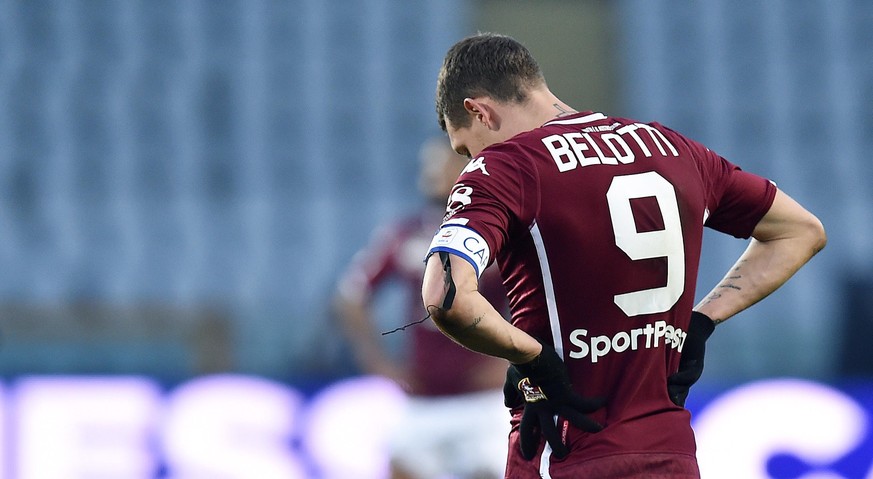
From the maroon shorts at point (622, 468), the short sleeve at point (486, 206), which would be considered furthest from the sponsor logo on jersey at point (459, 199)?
the maroon shorts at point (622, 468)

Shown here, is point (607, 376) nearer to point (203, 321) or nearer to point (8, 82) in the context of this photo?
point (203, 321)

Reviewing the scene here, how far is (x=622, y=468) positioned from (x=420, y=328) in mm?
3121

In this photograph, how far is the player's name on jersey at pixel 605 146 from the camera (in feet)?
9.10

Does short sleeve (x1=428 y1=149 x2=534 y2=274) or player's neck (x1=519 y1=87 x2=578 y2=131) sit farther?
player's neck (x1=519 y1=87 x2=578 y2=131)

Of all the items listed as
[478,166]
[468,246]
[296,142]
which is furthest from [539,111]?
[296,142]

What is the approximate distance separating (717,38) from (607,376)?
915 cm

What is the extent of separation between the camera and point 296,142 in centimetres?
1074

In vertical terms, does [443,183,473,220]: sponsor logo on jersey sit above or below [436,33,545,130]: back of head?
below

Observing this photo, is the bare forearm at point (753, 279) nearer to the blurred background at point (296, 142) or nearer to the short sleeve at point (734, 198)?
the short sleeve at point (734, 198)

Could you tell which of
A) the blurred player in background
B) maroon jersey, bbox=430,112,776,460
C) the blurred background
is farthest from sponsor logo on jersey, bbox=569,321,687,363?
the blurred background

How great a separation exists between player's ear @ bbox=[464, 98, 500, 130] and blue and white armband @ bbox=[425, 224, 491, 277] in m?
0.46

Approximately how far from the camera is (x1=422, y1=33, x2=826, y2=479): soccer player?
265 centimetres

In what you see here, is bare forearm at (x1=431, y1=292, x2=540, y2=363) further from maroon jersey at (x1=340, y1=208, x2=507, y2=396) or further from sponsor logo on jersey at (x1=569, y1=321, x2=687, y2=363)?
maroon jersey at (x1=340, y1=208, x2=507, y2=396)

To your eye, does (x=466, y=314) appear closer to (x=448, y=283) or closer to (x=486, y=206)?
(x=448, y=283)
